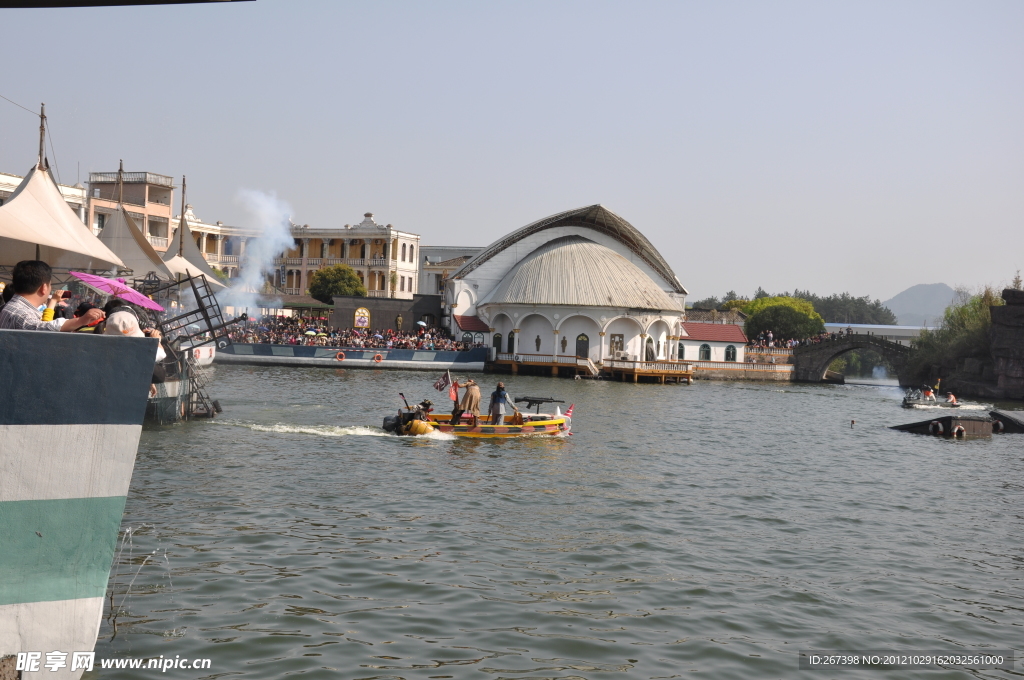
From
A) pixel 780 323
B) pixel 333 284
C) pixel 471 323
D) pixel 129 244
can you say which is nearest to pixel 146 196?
pixel 333 284

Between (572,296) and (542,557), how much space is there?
52.9 metres

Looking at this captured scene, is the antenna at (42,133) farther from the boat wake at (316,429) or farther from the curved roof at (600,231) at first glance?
the curved roof at (600,231)

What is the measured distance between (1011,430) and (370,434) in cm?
2752

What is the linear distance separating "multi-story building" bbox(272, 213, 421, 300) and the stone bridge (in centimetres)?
4433

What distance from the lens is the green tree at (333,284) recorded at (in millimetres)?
85812

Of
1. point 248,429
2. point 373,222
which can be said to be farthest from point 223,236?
point 248,429

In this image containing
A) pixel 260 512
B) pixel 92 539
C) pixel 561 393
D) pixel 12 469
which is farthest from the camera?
pixel 561 393

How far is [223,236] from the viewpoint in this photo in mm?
90688

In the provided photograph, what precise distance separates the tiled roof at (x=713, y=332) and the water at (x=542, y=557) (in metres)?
48.5

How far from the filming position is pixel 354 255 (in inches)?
3821

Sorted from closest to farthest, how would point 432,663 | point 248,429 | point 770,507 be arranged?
point 432,663
point 770,507
point 248,429

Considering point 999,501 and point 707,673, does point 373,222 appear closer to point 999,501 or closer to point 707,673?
point 999,501

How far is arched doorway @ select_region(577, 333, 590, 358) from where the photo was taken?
6544 cm

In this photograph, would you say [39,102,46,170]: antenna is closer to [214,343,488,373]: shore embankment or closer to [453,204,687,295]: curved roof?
[214,343,488,373]: shore embankment
